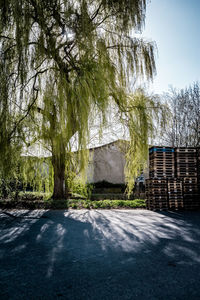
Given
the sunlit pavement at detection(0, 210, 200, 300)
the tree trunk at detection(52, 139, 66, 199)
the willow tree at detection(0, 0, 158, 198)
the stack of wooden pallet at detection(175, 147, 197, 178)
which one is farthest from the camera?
the tree trunk at detection(52, 139, 66, 199)

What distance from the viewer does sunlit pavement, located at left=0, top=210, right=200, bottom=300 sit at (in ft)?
7.06

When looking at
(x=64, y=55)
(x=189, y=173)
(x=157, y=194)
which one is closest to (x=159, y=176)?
(x=157, y=194)

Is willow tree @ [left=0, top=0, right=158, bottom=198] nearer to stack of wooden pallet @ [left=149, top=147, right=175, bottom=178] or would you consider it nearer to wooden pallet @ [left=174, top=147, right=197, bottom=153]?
stack of wooden pallet @ [left=149, top=147, right=175, bottom=178]

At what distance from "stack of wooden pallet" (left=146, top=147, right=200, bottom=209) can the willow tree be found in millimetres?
4173

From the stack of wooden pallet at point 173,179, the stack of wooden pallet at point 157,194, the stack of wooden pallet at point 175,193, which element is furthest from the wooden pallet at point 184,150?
the stack of wooden pallet at point 157,194

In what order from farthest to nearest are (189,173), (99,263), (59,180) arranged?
(59,180), (189,173), (99,263)

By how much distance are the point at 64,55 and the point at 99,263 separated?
4.55 metres

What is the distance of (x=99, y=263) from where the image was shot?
9.55 ft

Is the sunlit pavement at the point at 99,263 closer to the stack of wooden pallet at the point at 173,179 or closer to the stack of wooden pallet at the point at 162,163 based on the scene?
the stack of wooden pallet at the point at 173,179

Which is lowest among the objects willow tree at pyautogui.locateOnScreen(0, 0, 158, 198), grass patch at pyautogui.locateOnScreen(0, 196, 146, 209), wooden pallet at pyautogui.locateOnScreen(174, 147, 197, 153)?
grass patch at pyautogui.locateOnScreen(0, 196, 146, 209)

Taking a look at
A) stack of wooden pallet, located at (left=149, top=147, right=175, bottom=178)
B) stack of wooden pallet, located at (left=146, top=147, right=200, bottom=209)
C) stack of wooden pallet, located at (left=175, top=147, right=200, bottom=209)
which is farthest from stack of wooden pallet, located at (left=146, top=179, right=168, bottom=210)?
stack of wooden pallet, located at (left=175, top=147, right=200, bottom=209)

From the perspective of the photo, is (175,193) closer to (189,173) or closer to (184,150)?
(189,173)

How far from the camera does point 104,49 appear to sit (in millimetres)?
5543

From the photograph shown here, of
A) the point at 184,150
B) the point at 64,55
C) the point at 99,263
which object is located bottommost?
the point at 99,263
